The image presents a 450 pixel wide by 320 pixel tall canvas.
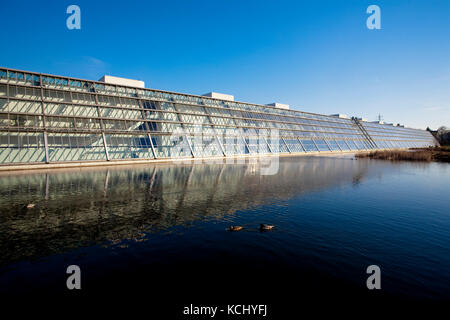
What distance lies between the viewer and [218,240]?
39.4ft

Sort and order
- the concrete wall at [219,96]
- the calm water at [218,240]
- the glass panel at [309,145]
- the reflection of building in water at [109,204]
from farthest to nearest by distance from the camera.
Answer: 1. the glass panel at [309,145]
2. the concrete wall at [219,96]
3. the reflection of building in water at [109,204]
4. the calm water at [218,240]

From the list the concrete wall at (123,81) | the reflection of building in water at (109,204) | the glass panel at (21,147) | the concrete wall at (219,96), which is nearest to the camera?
the reflection of building in water at (109,204)

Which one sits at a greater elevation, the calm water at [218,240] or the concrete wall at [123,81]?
the concrete wall at [123,81]

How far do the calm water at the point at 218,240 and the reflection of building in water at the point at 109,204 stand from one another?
0.10 meters

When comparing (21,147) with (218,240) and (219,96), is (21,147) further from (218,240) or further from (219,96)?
(219,96)

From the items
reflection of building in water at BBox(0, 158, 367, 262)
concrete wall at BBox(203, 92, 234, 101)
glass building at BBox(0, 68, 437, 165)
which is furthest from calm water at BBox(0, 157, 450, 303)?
concrete wall at BBox(203, 92, 234, 101)

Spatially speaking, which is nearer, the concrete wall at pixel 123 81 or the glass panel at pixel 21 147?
the glass panel at pixel 21 147

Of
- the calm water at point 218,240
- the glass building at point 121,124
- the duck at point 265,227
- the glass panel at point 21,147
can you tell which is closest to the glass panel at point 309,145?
the glass building at point 121,124

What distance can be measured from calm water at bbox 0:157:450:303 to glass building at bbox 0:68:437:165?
22.5m

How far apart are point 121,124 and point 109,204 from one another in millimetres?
37457

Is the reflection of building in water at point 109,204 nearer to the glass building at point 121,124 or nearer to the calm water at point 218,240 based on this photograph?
the calm water at point 218,240

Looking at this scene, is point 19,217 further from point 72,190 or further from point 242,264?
point 242,264

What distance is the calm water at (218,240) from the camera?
8586 millimetres
